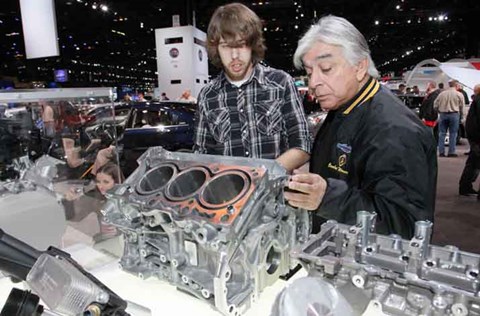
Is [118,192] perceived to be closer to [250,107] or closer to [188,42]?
[250,107]

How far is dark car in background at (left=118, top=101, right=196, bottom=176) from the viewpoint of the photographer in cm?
575

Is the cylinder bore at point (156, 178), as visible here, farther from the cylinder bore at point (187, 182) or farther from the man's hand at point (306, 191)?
the man's hand at point (306, 191)

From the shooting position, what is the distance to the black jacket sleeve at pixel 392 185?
3.71 ft

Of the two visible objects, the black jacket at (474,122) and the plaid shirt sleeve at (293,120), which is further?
the black jacket at (474,122)

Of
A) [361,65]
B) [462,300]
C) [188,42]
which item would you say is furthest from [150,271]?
[188,42]

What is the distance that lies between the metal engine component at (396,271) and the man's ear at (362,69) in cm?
66

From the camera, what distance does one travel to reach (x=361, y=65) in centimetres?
134

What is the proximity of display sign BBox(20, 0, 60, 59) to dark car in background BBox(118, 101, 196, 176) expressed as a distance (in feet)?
6.39

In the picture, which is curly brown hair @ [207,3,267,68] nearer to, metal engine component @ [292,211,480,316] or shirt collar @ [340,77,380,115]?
shirt collar @ [340,77,380,115]

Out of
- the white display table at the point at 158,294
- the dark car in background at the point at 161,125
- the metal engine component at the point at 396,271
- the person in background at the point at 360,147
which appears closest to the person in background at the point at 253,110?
the person in background at the point at 360,147

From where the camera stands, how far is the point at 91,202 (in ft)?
6.95

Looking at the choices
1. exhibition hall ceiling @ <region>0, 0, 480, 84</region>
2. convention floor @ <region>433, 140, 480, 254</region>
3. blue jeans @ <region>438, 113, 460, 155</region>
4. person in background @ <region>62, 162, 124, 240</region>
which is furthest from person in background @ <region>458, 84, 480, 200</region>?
person in background @ <region>62, 162, 124, 240</region>

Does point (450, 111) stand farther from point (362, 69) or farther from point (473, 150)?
point (362, 69)

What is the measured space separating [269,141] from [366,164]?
25.0 inches
